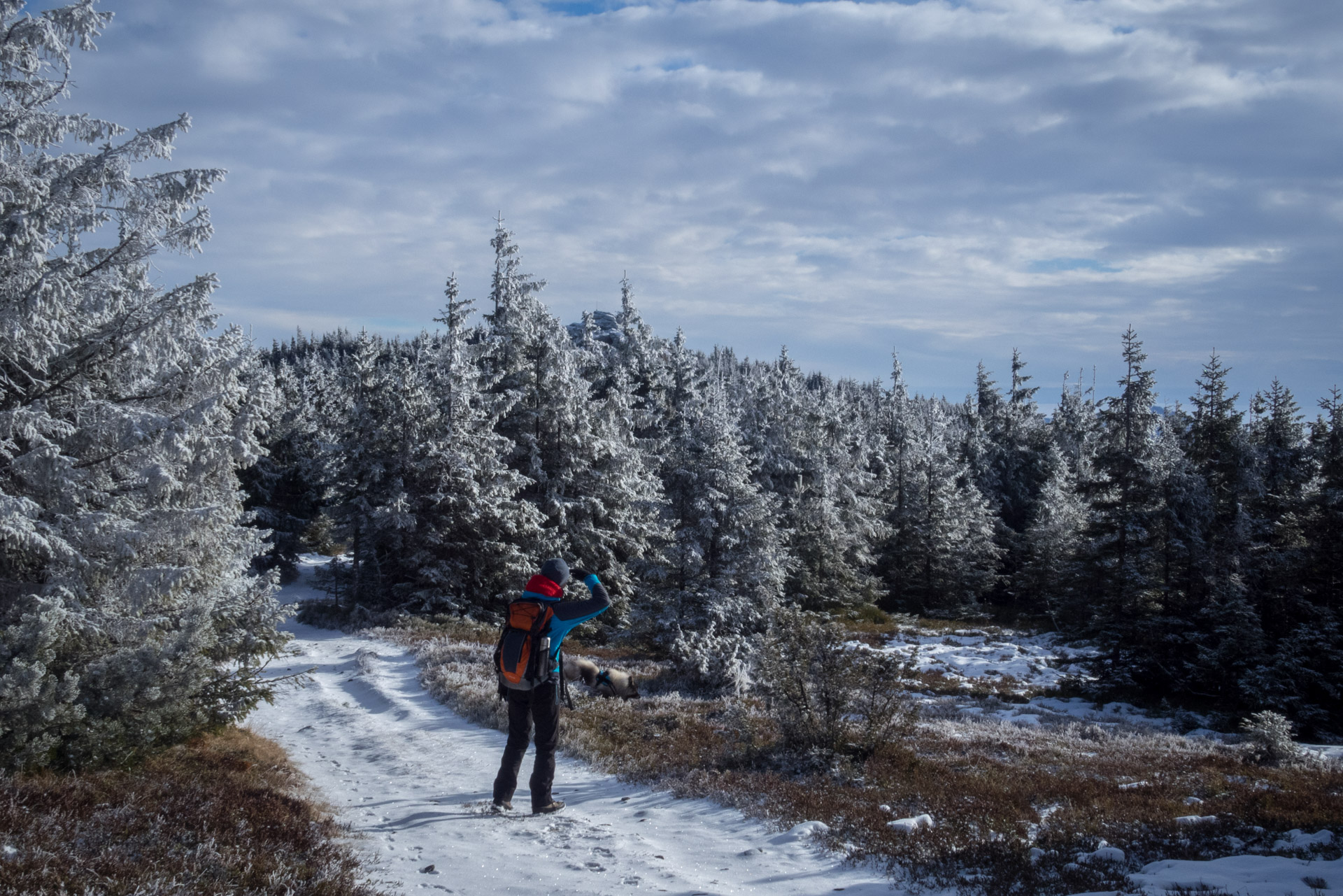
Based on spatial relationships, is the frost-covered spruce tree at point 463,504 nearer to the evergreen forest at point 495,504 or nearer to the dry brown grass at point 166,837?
the evergreen forest at point 495,504

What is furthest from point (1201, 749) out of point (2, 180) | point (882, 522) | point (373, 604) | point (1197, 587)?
point (882, 522)

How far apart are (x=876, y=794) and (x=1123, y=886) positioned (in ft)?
9.14

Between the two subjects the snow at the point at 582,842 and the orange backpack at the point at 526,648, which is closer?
the snow at the point at 582,842

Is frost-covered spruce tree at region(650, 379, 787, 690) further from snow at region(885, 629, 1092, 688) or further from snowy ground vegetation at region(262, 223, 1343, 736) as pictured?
snow at region(885, 629, 1092, 688)

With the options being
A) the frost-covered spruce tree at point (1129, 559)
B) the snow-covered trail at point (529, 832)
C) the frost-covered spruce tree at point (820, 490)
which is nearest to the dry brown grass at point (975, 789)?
the snow-covered trail at point (529, 832)

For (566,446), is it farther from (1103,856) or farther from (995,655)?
(1103,856)

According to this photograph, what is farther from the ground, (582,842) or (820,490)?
(820,490)

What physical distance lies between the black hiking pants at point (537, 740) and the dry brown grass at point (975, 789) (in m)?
1.80

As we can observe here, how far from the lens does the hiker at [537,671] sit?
6941mm

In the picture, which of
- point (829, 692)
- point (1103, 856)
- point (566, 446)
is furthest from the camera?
point (566, 446)

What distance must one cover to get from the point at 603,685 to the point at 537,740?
7.43 meters

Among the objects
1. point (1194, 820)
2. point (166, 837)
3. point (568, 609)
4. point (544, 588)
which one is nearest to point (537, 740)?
point (568, 609)

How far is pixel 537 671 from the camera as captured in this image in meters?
6.93

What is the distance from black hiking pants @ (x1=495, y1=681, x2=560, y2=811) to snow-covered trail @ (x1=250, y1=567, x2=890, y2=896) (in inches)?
9.6
